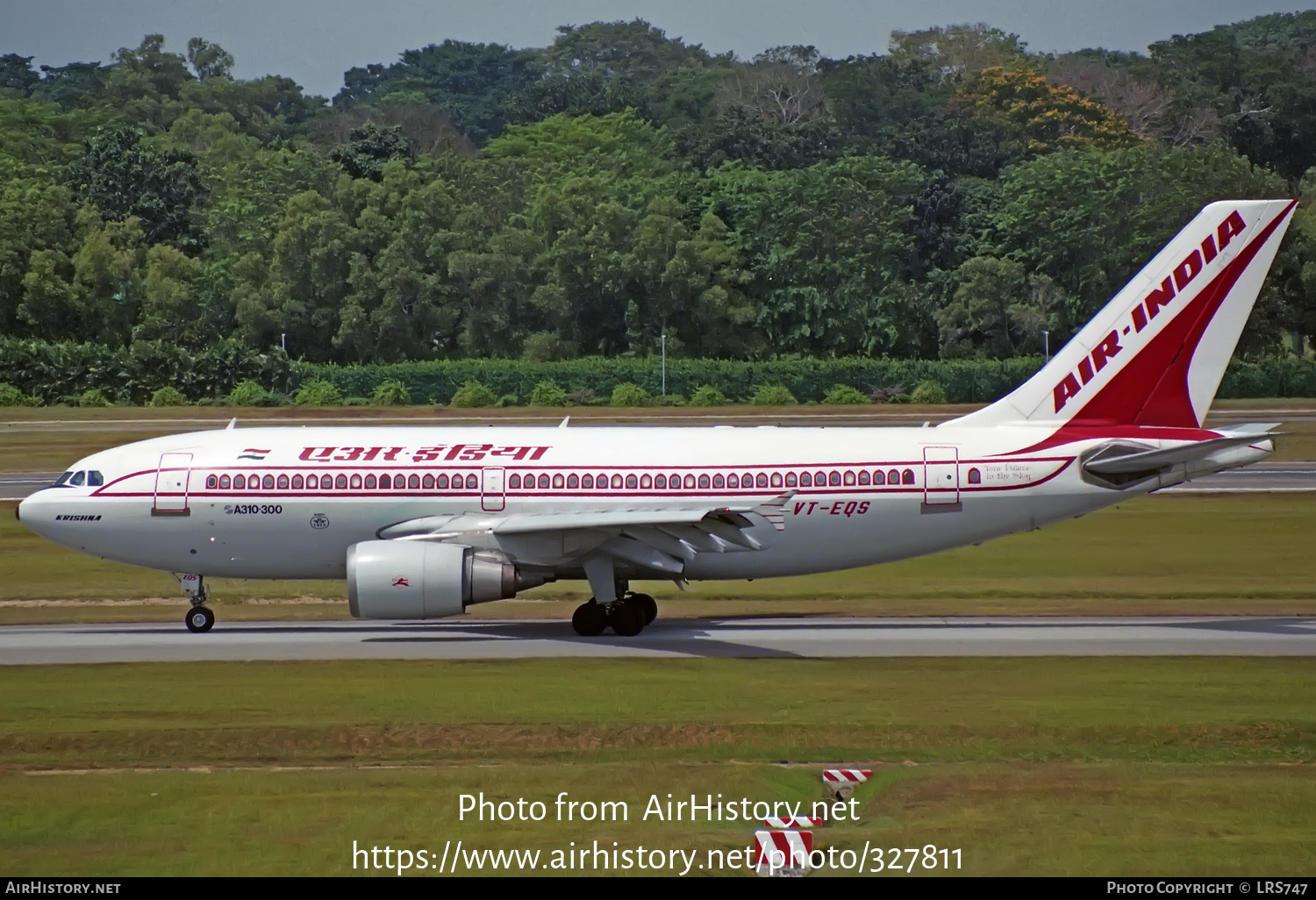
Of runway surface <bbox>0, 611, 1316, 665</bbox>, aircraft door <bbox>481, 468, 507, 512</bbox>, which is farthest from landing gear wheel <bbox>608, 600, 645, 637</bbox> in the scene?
aircraft door <bbox>481, 468, 507, 512</bbox>

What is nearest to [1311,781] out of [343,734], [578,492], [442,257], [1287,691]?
[1287,691]

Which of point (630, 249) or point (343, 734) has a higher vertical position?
point (630, 249)

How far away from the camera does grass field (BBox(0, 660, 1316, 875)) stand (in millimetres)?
18656

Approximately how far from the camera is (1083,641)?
108ft

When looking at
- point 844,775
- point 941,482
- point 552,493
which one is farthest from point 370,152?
point 844,775

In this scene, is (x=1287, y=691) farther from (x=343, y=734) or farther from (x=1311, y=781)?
(x=343, y=734)

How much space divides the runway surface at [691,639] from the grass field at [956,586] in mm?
2048

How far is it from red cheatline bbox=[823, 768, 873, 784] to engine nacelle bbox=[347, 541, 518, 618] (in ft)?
40.5

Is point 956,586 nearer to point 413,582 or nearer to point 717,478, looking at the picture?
point 717,478

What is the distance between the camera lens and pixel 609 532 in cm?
3350

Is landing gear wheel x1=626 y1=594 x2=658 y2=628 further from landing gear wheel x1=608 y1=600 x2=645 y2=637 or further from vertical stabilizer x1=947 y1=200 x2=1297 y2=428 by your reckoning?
vertical stabilizer x1=947 y1=200 x2=1297 y2=428

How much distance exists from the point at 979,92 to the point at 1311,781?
181 meters

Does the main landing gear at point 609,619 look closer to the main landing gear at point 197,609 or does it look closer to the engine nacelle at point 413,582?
the engine nacelle at point 413,582

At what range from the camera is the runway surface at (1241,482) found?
6200 centimetres
